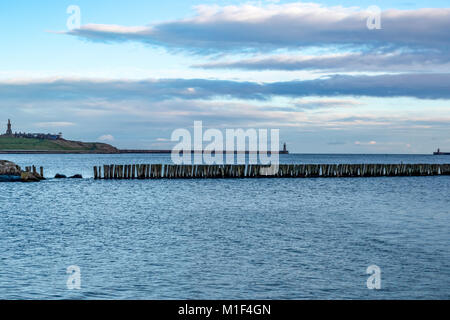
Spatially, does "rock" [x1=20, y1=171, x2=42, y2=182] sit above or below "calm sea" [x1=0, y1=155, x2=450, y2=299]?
above

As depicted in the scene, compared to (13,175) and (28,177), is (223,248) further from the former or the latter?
(13,175)

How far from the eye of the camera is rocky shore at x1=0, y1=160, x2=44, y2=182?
5545 centimetres

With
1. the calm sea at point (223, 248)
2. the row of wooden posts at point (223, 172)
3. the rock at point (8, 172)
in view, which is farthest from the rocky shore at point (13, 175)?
the calm sea at point (223, 248)

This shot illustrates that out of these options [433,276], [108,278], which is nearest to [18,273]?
[108,278]

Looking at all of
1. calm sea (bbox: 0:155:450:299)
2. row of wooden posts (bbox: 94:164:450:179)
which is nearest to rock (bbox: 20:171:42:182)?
row of wooden posts (bbox: 94:164:450:179)

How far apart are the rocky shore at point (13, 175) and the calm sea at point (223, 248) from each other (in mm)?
19082

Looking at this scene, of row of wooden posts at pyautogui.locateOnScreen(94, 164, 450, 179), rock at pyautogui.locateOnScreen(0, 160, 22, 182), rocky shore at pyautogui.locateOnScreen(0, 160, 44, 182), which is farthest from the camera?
row of wooden posts at pyautogui.locateOnScreen(94, 164, 450, 179)

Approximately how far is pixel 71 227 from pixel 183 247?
7.96m

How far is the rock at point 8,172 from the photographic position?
55.3 metres

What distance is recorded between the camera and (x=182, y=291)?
13898 mm

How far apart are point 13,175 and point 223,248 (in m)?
42.7

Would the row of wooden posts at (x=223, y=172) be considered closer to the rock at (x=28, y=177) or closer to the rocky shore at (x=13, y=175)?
the rock at (x=28, y=177)

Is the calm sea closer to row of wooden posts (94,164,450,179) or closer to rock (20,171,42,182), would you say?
rock (20,171,42,182)
